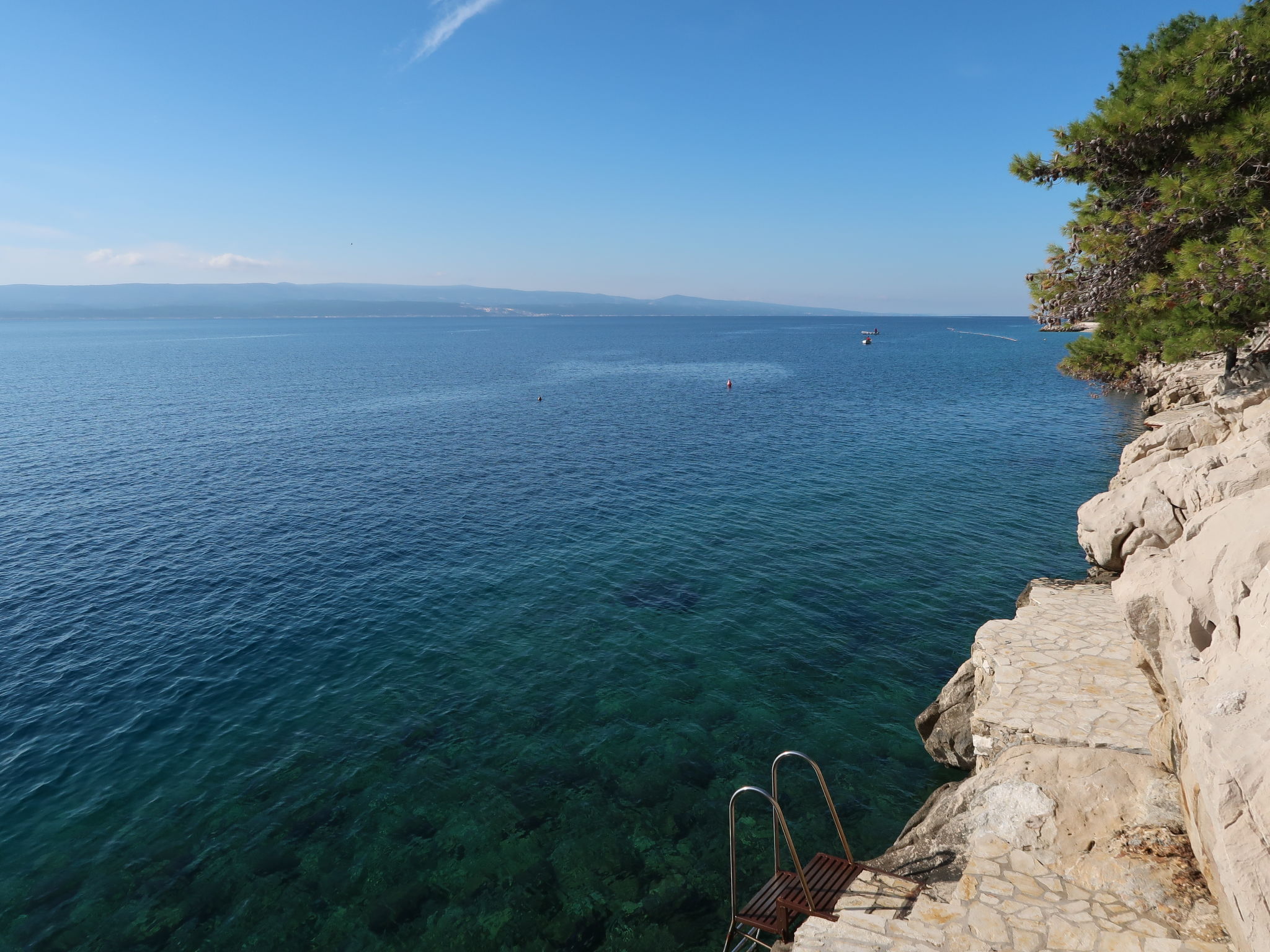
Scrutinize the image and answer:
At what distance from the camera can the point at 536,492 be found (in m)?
46.3

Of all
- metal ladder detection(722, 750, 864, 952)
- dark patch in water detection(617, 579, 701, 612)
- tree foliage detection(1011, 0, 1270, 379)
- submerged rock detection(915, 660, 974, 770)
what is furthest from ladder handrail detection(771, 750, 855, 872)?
tree foliage detection(1011, 0, 1270, 379)

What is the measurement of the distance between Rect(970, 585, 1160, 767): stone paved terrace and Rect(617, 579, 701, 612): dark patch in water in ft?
42.5

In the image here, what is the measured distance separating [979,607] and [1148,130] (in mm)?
19011

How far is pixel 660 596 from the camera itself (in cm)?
3078

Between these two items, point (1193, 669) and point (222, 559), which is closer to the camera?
point (1193, 669)

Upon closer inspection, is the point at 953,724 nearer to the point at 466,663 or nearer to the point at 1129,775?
the point at 1129,775

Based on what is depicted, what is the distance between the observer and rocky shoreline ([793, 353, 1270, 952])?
8008 millimetres

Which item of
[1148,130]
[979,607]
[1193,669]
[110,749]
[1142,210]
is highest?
[1148,130]

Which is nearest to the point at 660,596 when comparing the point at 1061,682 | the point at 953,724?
the point at 953,724

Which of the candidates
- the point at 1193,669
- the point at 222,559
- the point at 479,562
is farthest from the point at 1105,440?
the point at 222,559

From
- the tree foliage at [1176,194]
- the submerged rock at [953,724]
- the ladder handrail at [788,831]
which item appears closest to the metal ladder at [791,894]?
the ladder handrail at [788,831]

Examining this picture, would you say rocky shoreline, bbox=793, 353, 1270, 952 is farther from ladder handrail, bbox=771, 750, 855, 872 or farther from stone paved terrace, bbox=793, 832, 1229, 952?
ladder handrail, bbox=771, 750, 855, 872

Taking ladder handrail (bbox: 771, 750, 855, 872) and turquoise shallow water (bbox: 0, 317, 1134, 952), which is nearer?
ladder handrail (bbox: 771, 750, 855, 872)

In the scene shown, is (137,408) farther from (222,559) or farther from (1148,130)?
(1148,130)
